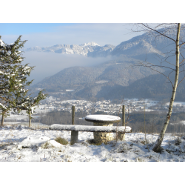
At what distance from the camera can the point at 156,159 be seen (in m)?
3.70

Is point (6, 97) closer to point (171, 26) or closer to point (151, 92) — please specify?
point (171, 26)

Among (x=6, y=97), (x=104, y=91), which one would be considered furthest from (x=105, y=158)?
(x=104, y=91)

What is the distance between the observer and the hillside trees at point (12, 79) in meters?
5.25

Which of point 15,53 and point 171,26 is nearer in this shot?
point 171,26

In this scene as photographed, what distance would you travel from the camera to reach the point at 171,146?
483cm

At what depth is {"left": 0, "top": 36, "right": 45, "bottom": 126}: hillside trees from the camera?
5.25 metres

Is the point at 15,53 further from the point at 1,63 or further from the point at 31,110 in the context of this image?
the point at 31,110

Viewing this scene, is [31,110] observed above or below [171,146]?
above

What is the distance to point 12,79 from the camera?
5086mm
